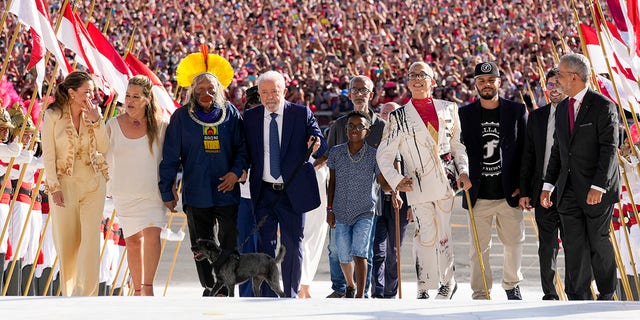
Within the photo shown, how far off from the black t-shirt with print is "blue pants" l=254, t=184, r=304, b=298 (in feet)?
4.67

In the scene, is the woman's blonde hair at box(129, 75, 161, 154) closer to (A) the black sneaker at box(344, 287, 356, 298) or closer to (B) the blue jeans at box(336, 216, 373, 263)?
(B) the blue jeans at box(336, 216, 373, 263)

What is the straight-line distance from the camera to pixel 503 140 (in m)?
10.1

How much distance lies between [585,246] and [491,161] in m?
1.12

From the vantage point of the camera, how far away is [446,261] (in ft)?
32.1

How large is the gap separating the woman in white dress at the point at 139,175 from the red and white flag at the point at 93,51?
173cm

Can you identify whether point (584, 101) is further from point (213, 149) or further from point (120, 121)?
point (120, 121)

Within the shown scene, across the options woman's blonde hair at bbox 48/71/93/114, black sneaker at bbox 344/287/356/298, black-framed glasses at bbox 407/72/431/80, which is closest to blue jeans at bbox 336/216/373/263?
black sneaker at bbox 344/287/356/298

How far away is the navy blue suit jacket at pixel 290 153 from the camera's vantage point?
32.0 ft

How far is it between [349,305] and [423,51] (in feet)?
70.6

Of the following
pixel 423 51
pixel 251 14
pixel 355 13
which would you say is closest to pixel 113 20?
pixel 251 14

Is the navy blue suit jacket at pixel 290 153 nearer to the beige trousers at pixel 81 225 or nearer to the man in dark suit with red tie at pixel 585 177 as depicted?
the beige trousers at pixel 81 225

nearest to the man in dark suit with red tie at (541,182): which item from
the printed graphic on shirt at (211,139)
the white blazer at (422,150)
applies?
the white blazer at (422,150)

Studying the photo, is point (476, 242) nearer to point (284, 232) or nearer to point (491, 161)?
point (491, 161)

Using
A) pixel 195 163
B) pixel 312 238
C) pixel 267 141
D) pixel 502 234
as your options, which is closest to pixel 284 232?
pixel 267 141
